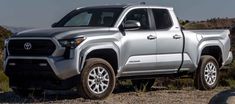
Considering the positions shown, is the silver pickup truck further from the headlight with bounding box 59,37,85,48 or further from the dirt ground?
the dirt ground

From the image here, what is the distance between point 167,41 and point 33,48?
287 cm

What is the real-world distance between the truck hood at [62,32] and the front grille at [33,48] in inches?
5.0

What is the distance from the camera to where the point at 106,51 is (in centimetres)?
1205

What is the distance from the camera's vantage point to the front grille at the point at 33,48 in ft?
37.8

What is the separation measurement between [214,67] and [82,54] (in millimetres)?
4180

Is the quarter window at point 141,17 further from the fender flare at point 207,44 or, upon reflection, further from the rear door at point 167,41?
the fender flare at point 207,44

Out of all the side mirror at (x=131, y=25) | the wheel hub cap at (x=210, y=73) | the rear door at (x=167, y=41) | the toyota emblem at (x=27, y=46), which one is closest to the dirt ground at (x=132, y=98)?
the wheel hub cap at (x=210, y=73)

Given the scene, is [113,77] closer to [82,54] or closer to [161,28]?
[82,54]

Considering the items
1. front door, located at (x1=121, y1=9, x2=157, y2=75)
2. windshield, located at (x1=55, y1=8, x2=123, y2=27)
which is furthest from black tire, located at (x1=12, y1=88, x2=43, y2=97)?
front door, located at (x1=121, y1=9, x2=157, y2=75)

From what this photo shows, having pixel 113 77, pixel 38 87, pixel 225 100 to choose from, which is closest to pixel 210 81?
pixel 113 77

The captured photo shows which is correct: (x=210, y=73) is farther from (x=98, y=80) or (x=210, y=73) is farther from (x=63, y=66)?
(x=63, y=66)

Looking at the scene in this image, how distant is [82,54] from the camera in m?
11.5

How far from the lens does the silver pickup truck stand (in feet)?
37.7

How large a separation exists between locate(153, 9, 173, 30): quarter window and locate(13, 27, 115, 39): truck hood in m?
1.62
